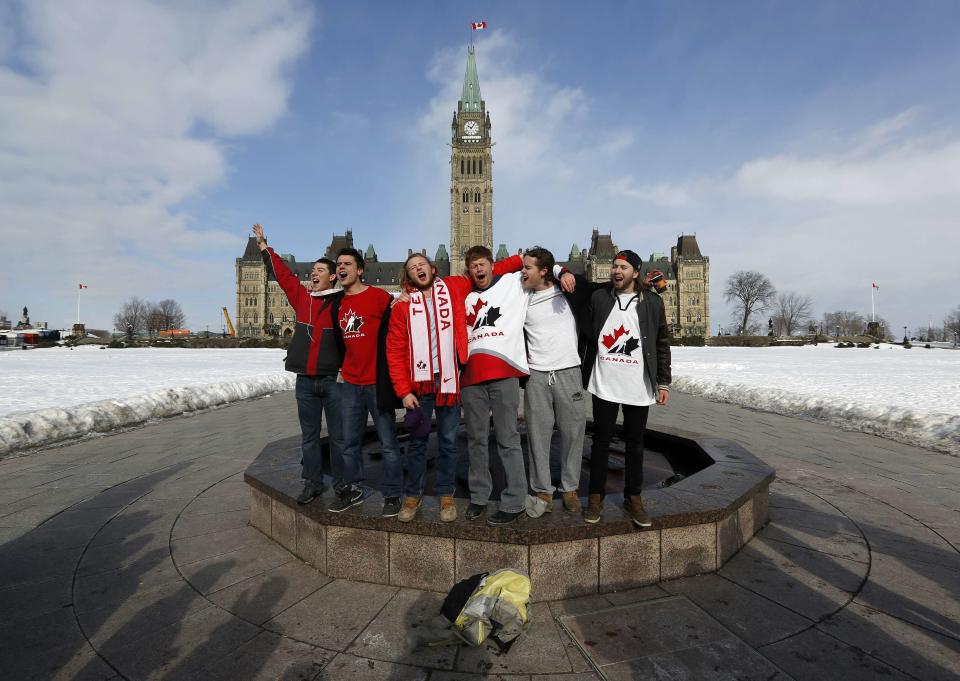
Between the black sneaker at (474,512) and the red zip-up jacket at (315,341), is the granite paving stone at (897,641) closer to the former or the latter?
the black sneaker at (474,512)

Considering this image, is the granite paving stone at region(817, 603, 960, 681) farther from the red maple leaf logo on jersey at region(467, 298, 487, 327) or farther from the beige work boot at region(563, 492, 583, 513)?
the red maple leaf logo on jersey at region(467, 298, 487, 327)

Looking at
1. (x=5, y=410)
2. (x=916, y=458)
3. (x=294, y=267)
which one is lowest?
(x=916, y=458)

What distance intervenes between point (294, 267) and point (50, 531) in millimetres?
108739

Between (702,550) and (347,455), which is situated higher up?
(347,455)

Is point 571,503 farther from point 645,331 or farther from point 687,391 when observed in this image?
point 687,391

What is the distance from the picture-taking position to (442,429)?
10.9 feet

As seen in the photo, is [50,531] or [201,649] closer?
[201,649]

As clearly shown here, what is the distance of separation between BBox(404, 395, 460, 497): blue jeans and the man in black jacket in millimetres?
1011

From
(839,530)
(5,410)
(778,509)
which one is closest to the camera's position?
(839,530)

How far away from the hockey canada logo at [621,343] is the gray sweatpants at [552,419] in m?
0.30

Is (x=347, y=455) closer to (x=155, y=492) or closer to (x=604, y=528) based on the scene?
(x=604, y=528)

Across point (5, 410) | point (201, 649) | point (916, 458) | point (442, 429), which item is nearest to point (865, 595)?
point (442, 429)

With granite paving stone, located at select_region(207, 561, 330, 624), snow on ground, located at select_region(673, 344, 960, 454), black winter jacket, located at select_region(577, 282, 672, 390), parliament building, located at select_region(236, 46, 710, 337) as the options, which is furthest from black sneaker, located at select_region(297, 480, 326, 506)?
parliament building, located at select_region(236, 46, 710, 337)

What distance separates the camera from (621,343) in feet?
11.2
